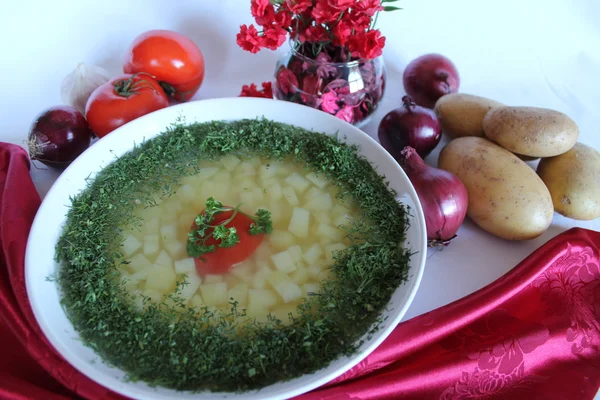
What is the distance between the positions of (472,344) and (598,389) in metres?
0.27

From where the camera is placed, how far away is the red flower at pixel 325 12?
3.63 ft

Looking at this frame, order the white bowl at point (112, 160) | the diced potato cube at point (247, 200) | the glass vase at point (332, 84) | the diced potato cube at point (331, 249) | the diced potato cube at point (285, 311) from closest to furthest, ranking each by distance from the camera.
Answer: the white bowl at point (112, 160) → the diced potato cube at point (285, 311) → the diced potato cube at point (331, 249) → the diced potato cube at point (247, 200) → the glass vase at point (332, 84)

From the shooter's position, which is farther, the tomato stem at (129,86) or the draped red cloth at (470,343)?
the tomato stem at (129,86)

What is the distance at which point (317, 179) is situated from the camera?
3.90ft

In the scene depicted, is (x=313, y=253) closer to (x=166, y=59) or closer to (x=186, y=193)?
(x=186, y=193)

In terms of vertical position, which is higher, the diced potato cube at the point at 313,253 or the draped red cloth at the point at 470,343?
the diced potato cube at the point at 313,253

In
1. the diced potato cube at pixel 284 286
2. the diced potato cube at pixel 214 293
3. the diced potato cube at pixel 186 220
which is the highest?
the diced potato cube at pixel 186 220

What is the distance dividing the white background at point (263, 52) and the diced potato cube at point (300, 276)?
1.94ft

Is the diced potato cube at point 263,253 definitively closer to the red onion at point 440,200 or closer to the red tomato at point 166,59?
the red onion at point 440,200

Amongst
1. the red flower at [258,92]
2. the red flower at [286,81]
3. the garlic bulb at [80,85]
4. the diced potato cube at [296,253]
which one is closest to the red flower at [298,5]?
the red flower at [286,81]

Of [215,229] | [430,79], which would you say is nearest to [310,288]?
[215,229]

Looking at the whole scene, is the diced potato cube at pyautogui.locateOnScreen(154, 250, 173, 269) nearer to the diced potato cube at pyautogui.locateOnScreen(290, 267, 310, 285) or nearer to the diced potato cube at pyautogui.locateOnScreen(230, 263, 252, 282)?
the diced potato cube at pyautogui.locateOnScreen(230, 263, 252, 282)

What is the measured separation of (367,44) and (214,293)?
2.31 feet

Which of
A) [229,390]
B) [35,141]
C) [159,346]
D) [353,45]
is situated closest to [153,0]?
[35,141]
